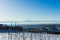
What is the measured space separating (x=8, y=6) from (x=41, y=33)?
1546 mm

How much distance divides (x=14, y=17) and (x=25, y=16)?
1.34 feet

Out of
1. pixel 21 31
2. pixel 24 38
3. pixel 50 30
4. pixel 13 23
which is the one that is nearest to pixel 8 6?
pixel 13 23

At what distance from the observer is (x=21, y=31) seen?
11.6 feet

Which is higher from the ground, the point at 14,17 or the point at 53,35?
the point at 14,17

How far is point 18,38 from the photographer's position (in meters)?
3.36

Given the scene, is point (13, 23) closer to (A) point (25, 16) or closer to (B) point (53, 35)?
(A) point (25, 16)

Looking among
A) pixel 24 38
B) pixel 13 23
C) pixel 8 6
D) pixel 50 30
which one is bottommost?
pixel 24 38

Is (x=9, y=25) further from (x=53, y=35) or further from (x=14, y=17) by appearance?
(x=53, y=35)

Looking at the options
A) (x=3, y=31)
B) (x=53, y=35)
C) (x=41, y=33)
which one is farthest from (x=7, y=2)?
(x=53, y=35)

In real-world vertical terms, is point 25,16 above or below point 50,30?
above

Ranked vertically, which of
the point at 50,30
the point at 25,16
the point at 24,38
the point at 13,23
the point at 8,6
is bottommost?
the point at 24,38

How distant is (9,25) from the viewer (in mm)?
3520

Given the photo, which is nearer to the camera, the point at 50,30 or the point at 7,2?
the point at 50,30

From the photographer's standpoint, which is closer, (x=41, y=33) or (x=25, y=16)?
(x=41, y=33)
